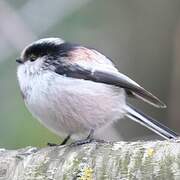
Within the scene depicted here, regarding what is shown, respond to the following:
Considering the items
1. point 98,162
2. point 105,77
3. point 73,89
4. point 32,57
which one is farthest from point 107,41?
point 98,162

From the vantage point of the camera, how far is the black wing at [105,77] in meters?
2.75

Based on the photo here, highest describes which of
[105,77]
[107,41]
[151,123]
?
[105,77]

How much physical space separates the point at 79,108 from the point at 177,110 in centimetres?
209

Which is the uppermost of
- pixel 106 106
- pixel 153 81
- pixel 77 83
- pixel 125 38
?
pixel 77 83

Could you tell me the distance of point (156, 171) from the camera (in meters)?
1.82

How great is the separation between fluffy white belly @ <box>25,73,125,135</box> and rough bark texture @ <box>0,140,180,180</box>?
411 mm

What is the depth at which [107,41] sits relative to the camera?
5.58 meters

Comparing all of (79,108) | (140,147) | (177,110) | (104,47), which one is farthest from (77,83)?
(104,47)

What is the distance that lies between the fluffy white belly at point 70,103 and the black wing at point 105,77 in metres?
0.03

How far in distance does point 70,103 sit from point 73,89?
0.21ft

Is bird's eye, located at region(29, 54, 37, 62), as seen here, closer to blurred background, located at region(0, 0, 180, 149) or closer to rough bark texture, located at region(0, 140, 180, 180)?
rough bark texture, located at region(0, 140, 180, 180)

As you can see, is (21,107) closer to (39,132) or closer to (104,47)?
(39,132)

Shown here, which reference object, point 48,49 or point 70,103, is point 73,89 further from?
point 48,49

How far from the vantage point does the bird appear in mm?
2660
